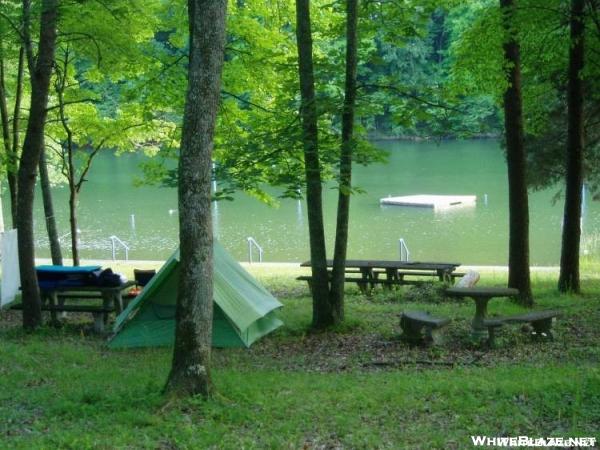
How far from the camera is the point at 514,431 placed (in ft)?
17.2

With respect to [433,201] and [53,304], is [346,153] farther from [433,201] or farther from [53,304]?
[433,201]

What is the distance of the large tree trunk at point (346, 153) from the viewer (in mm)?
9477

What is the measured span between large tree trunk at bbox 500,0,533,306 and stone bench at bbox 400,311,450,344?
2808 millimetres

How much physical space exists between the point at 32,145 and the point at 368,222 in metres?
21.2

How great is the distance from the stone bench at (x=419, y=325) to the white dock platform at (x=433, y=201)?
24118mm

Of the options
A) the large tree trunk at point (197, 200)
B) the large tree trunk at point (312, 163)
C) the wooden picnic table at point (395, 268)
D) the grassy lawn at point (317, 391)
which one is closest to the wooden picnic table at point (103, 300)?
the grassy lawn at point (317, 391)

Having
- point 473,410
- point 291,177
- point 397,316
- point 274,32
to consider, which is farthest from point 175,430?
point 274,32

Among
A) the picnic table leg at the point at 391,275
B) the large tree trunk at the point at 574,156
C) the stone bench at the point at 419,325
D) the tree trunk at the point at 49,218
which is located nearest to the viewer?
the stone bench at the point at 419,325

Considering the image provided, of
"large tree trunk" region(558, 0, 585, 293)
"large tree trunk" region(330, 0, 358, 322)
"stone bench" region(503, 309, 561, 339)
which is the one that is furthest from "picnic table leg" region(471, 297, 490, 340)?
"large tree trunk" region(558, 0, 585, 293)

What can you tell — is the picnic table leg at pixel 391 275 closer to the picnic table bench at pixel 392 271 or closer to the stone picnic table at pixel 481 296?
the picnic table bench at pixel 392 271

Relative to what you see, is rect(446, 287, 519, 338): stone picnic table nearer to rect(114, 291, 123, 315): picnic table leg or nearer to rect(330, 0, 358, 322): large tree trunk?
rect(330, 0, 358, 322): large tree trunk

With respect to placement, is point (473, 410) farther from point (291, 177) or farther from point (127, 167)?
point (127, 167)

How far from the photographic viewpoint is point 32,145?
378 inches

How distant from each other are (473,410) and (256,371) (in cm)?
282
